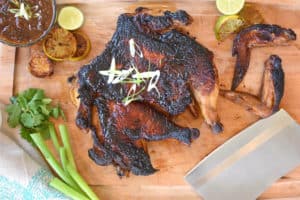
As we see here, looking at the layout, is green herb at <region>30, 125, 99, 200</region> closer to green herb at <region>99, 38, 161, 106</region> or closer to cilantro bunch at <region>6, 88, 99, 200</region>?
cilantro bunch at <region>6, 88, 99, 200</region>

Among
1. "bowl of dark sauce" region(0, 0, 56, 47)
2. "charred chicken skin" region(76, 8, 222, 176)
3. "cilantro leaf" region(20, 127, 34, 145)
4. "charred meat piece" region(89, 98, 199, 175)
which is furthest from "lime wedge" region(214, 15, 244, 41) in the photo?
"cilantro leaf" region(20, 127, 34, 145)

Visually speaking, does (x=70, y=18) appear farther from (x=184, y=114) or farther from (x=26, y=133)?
(x=184, y=114)

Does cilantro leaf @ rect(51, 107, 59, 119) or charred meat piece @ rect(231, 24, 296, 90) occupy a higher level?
charred meat piece @ rect(231, 24, 296, 90)

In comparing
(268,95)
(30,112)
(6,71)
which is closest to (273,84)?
(268,95)

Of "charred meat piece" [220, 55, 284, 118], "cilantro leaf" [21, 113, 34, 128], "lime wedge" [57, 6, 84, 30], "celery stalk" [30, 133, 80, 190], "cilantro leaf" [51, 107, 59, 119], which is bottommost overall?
"celery stalk" [30, 133, 80, 190]

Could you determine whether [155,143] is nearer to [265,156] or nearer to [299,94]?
[265,156]

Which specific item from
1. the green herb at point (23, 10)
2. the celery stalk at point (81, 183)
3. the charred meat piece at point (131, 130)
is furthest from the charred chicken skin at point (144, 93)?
the green herb at point (23, 10)

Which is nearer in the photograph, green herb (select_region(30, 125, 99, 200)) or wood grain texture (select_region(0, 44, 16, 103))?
green herb (select_region(30, 125, 99, 200))
